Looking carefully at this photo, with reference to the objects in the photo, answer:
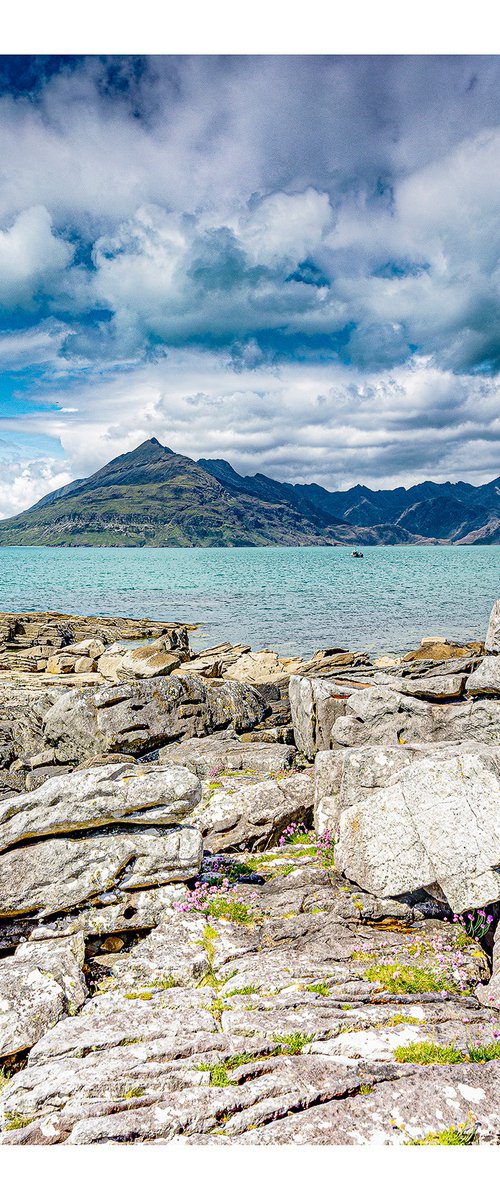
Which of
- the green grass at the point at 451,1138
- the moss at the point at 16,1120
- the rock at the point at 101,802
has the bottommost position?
the green grass at the point at 451,1138

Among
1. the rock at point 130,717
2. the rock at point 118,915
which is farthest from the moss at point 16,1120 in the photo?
the rock at point 130,717

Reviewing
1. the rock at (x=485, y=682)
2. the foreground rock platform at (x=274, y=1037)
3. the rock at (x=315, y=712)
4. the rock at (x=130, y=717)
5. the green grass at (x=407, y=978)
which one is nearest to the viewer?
the foreground rock platform at (x=274, y=1037)

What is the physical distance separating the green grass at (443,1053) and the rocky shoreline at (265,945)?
1.0 inches

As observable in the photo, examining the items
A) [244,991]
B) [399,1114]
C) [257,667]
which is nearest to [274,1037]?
[244,991]

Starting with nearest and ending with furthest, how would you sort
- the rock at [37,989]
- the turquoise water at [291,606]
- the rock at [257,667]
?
the rock at [37,989]
the rock at [257,667]
the turquoise water at [291,606]

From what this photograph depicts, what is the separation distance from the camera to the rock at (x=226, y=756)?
1447 cm

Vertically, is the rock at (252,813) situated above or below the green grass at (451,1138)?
below

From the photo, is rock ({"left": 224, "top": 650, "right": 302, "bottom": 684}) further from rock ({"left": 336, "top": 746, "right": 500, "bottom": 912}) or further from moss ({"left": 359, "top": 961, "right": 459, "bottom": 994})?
moss ({"left": 359, "top": 961, "right": 459, "bottom": 994})

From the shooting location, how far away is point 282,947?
788 cm

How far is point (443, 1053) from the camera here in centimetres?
567

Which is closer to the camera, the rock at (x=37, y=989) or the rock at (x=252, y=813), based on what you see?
the rock at (x=37, y=989)

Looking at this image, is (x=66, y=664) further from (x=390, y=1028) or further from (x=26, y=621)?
(x=390, y=1028)

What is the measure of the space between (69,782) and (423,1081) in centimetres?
690

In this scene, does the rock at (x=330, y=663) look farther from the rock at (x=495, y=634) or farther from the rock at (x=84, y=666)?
the rock at (x=495, y=634)
